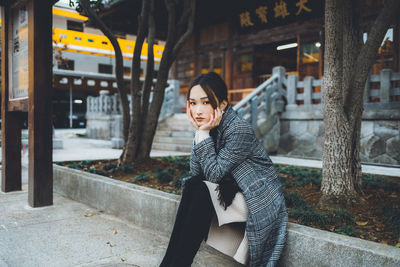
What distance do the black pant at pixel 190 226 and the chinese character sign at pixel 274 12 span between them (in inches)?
421

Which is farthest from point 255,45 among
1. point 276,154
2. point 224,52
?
point 276,154

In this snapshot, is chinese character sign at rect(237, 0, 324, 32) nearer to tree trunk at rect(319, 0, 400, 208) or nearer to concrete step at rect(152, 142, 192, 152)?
concrete step at rect(152, 142, 192, 152)

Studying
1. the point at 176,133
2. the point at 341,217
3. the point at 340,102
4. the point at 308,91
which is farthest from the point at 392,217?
the point at 176,133

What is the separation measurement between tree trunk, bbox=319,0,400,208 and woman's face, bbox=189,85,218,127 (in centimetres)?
143

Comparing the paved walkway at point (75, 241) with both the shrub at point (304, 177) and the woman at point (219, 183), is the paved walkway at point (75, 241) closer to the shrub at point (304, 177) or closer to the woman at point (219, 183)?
the woman at point (219, 183)

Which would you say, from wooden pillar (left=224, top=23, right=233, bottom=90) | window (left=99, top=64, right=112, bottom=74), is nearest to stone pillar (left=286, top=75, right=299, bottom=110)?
wooden pillar (left=224, top=23, right=233, bottom=90)

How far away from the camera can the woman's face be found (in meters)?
2.38

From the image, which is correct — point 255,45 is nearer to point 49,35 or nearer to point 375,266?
point 49,35

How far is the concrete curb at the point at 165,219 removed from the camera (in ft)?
6.52

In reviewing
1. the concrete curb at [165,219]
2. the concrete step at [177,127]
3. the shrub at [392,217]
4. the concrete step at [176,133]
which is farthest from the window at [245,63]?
the shrub at [392,217]

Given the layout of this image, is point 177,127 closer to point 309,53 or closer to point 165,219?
point 309,53

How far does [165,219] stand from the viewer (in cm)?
329

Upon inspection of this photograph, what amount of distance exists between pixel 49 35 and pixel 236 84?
1089 centimetres

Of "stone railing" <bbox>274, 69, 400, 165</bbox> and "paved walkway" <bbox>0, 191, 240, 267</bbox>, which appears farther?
"stone railing" <bbox>274, 69, 400, 165</bbox>
